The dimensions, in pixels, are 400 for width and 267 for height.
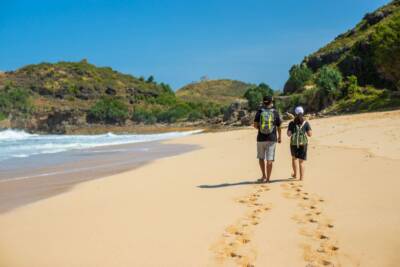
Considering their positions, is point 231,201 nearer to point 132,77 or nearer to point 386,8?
point 386,8

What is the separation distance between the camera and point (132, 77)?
17512 cm

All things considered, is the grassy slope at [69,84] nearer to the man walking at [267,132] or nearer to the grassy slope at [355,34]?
the grassy slope at [355,34]

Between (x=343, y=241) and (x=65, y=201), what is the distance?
4.79m

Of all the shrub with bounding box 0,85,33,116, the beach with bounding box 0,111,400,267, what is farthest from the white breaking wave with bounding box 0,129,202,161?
the shrub with bounding box 0,85,33,116

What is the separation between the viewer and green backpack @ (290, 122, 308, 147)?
823 cm

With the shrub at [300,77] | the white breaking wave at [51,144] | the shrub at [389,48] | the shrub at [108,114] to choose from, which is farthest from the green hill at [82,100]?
the shrub at [389,48]

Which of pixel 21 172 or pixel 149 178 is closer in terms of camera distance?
pixel 149 178

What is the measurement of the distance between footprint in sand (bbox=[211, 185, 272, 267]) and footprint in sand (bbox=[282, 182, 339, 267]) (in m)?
0.51

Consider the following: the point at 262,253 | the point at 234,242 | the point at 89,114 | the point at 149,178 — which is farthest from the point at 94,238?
the point at 89,114

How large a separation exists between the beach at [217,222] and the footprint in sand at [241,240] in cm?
1

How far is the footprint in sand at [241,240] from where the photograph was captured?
12.4 feet

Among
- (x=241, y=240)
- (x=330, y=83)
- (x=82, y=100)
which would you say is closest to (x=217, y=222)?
(x=241, y=240)

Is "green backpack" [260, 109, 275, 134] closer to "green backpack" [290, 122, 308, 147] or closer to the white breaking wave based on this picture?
"green backpack" [290, 122, 308, 147]

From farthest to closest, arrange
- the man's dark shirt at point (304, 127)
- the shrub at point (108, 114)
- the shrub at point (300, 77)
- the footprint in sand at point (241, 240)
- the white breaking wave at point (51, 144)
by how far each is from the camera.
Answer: the shrub at point (108, 114) → the shrub at point (300, 77) → the white breaking wave at point (51, 144) → the man's dark shirt at point (304, 127) → the footprint in sand at point (241, 240)
